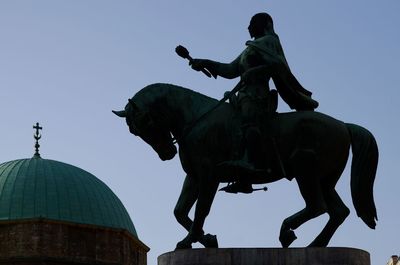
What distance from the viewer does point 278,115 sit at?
52.9ft

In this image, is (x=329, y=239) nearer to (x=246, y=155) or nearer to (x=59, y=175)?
(x=246, y=155)

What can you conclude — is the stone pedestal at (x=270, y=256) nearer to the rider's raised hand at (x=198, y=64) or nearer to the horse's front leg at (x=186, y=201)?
the horse's front leg at (x=186, y=201)

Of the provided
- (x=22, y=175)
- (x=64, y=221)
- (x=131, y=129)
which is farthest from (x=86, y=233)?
(x=131, y=129)

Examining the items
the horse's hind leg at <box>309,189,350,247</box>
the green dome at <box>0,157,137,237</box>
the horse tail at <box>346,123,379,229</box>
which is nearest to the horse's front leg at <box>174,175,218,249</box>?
the horse's hind leg at <box>309,189,350,247</box>

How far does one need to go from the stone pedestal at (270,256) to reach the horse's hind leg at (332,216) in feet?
2.31

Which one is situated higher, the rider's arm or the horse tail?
the rider's arm

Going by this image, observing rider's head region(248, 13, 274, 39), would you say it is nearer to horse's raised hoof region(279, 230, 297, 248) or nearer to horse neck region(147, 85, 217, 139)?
horse neck region(147, 85, 217, 139)

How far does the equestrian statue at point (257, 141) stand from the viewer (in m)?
15.8

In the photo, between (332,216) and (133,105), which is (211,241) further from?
(133,105)

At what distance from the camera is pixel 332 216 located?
16094 millimetres

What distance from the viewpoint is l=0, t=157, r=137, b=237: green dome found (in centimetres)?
5753

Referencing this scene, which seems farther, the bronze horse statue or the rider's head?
the rider's head

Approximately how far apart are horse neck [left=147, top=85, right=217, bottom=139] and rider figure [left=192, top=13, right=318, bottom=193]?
57 cm

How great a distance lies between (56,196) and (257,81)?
43789 millimetres
